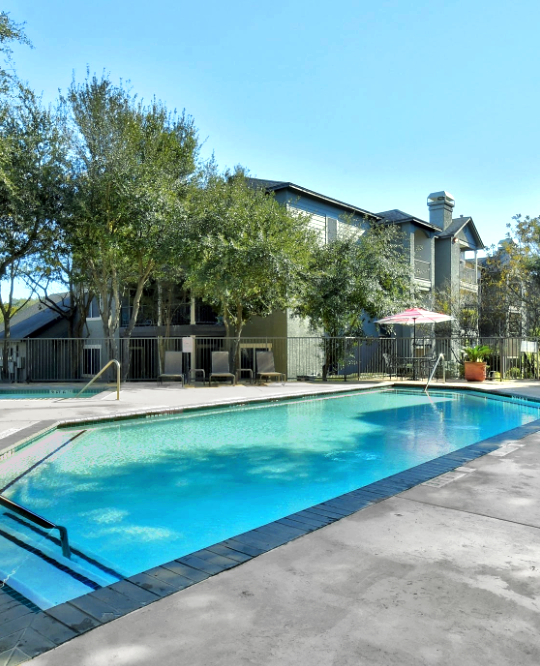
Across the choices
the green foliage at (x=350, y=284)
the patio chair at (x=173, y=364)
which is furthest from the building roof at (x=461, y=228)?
the patio chair at (x=173, y=364)

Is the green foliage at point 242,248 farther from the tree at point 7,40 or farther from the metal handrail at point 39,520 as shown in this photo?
the metal handrail at point 39,520

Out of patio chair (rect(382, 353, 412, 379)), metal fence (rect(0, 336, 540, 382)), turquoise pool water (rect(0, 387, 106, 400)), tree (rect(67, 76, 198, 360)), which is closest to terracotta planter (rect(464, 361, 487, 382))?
metal fence (rect(0, 336, 540, 382))

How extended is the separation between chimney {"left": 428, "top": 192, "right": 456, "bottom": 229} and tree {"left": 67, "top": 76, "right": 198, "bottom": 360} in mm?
15269

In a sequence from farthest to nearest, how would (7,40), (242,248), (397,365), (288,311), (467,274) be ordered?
(467,274) < (288,311) < (397,365) < (242,248) < (7,40)

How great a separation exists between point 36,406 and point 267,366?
7.53 meters

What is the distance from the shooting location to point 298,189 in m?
18.7

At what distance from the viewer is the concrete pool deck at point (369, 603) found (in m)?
2.01

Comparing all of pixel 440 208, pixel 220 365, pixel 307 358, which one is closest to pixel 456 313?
pixel 307 358

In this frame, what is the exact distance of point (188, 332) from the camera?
1995 cm

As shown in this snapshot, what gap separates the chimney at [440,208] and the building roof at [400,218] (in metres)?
1.42

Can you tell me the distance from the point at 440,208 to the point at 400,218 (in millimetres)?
4233

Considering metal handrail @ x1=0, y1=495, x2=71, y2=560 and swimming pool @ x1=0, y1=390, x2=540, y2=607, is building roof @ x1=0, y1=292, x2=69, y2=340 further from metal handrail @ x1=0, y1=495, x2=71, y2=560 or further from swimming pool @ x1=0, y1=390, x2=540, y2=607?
metal handrail @ x1=0, y1=495, x2=71, y2=560

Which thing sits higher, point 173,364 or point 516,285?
point 516,285

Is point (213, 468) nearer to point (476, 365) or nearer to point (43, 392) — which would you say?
point (43, 392)
